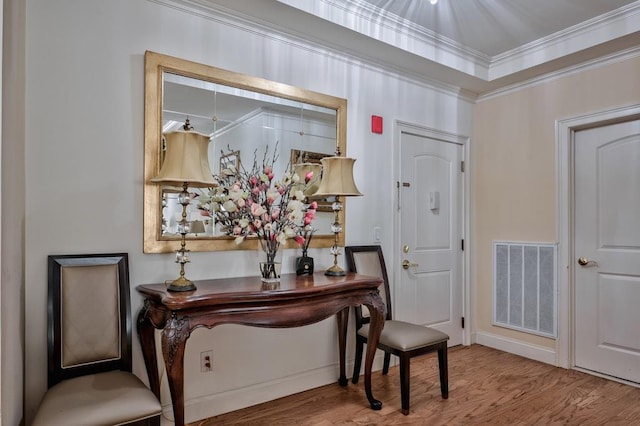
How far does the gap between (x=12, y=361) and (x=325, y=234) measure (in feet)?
6.34

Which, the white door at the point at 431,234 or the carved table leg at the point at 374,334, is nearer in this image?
the carved table leg at the point at 374,334

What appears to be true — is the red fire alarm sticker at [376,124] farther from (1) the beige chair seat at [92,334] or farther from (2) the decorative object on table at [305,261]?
(1) the beige chair seat at [92,334]

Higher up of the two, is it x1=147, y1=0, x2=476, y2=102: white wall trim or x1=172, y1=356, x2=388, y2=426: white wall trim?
x1=147, y1=0, x2=476, y2=102: white wall trim

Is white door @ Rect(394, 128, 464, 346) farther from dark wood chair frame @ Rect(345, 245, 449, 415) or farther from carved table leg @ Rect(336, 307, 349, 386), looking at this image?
carved table leg @ Rect(336, 307, 349, 386)

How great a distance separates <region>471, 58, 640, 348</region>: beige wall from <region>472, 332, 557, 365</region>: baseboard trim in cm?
4

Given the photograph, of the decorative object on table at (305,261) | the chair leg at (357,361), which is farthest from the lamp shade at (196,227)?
the chair leg at (357,361)

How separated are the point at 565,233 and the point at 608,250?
32 cm

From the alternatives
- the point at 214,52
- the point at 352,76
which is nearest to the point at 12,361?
the point at 214,52

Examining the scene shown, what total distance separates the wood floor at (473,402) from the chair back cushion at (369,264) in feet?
1.81

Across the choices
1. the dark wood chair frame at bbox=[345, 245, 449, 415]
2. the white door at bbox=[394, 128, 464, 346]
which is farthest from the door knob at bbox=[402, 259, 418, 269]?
the dark wood chair frame at bbox=[345, 245, 449, 415]

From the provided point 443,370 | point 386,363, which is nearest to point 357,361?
point 386,363

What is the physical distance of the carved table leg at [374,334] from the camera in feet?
8.55

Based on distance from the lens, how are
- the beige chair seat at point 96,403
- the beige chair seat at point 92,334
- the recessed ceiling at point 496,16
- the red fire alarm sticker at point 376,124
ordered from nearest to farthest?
1. the beige chair seat at point 96,403
2. the beige chair seat at point 92,334
3. the recessed ceiling at point 496,16
4. the red fire alarm sticker at point 376,124

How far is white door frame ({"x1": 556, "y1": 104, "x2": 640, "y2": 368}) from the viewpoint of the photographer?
3.40m
